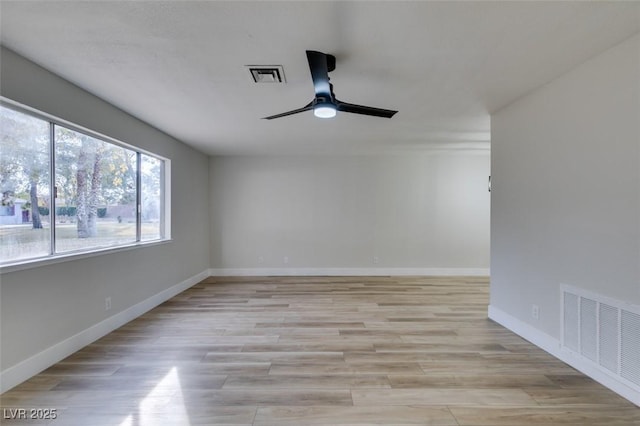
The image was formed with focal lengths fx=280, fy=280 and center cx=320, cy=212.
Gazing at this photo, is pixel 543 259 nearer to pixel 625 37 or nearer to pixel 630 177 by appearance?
pixel 630 177

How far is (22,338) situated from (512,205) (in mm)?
4579

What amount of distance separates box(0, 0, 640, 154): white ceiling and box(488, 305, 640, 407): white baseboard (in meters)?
2.35

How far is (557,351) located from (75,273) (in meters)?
4.42

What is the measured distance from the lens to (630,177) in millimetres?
1908

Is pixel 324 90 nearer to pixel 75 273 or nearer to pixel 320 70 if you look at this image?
pixel 320 70

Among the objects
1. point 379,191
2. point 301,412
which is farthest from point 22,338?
point 379,191

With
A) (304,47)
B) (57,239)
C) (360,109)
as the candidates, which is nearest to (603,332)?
(360,109)

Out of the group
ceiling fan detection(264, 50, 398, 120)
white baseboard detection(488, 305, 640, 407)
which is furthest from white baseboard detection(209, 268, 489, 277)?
ceiling fan detection(264, 50, 398, 120)

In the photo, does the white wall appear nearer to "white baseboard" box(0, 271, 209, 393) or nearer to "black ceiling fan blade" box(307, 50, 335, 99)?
"white baseboard" box(0, 271, 209, 393)

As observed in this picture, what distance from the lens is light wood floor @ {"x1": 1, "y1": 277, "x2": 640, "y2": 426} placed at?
5.85 feet

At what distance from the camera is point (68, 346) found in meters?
2.48

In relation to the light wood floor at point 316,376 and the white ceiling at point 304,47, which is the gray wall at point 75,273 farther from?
the light wood floor at point 316,376

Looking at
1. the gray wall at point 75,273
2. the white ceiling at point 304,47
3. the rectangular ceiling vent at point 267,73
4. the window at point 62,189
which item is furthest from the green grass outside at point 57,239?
the rectangular ceiling vent at point 267,73

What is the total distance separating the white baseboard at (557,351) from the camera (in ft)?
6.40
